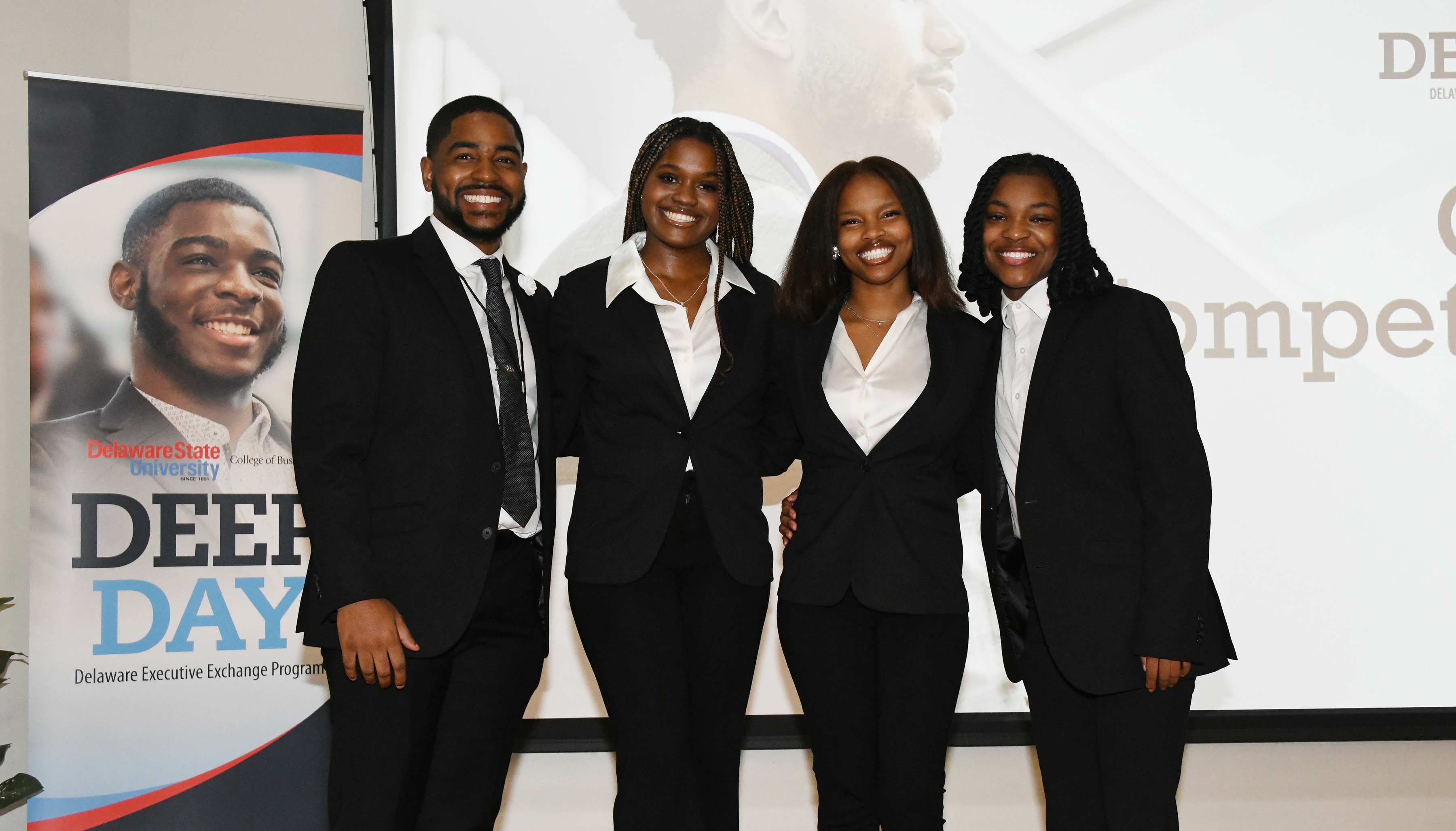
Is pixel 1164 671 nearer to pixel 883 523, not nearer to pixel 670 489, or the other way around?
pixel 883 523

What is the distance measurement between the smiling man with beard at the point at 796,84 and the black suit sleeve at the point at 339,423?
151 centimetres

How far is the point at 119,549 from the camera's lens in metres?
2.85

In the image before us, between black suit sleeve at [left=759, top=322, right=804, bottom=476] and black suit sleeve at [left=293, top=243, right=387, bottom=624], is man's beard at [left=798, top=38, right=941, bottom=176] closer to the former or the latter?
black suit sleeve at [left=759, top=322, right=804, bottom=476]

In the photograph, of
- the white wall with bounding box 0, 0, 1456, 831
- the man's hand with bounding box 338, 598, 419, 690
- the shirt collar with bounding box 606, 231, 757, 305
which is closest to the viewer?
the man's hand with bounding box 338, 598, 419, 690

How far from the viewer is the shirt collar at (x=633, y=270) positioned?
85.1 inches

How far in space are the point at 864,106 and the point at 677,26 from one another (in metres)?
0.66

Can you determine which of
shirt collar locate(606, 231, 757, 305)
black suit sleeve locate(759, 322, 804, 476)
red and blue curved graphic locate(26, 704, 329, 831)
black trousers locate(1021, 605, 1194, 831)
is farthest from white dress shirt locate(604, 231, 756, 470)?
red and blue curved graphic locate(26, 704, 329, 831)

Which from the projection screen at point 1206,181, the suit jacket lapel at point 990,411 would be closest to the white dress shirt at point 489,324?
the suit jacket lapel at point 990,411

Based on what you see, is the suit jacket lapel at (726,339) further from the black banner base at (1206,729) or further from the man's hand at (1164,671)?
the black banner base at (1206,729)

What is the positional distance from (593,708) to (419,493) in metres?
1.66

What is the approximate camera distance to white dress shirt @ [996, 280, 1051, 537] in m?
2.03

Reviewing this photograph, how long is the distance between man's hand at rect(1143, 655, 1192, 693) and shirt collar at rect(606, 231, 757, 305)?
3.62 ft

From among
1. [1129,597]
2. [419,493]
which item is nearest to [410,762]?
[419,493]

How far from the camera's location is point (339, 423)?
1804 mm
